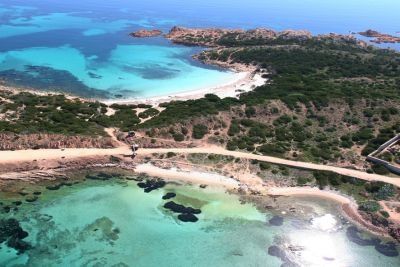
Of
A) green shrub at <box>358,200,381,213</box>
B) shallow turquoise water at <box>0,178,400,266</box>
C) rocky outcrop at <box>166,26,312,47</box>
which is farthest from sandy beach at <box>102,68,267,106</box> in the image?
green shrub at <box>358,200,381,213</box>

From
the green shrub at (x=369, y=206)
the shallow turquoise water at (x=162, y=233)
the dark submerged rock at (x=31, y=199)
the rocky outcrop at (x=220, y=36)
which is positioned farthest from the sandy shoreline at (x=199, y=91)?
the green shrub at (x=369, y=206)

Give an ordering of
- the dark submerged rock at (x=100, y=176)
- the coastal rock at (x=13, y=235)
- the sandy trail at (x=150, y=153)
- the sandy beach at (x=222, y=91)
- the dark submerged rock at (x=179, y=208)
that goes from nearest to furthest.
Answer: the coastal rock at (x=13, y=235) < the dark submerged rock at (x=179, y=208) < the dark submerged rock at (x=100, y=176) < the sandy trail at (x=150, y=153) < the sandy beach at (x=222, y=91)

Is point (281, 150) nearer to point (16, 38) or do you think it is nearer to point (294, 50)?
point (294, 50)

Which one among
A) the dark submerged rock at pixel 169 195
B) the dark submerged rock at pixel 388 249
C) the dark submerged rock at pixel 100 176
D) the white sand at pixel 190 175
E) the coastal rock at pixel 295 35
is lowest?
the dark submerged rock at pixel 388 249

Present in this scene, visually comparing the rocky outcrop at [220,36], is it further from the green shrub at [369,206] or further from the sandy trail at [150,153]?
the green shrub at [369,206]

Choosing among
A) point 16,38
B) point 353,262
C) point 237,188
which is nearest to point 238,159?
point 237,188

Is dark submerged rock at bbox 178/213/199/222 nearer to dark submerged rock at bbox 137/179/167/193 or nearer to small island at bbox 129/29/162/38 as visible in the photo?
dark submerged rock at bbox 137/179/167/193
